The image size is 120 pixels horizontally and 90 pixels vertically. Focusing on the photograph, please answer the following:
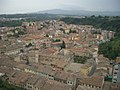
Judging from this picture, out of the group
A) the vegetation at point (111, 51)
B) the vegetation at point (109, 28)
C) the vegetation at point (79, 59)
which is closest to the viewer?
the vegetation at point (79, 59)

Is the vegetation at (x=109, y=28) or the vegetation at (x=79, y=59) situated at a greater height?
the vegetation at (x=109, y=28)

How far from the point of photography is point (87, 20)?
41.7 meters

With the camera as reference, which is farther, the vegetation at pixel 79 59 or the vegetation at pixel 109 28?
the vegetation at pixel 109 28

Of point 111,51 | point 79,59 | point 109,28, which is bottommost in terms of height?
point 79,59

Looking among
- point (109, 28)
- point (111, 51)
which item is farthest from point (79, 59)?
point (109, 28)

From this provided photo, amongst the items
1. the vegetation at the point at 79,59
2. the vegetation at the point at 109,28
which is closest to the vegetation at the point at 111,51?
the vegetation at the point at 109,28

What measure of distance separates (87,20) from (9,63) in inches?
1177

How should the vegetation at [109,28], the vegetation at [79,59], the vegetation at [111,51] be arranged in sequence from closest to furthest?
the vegetation at [79,59] < the vegetation at [111,51] < the vegetation at [109,28]

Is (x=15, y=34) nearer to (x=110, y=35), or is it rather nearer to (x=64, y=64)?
(x=110, y=35)

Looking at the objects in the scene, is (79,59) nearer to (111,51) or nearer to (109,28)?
(111,51)

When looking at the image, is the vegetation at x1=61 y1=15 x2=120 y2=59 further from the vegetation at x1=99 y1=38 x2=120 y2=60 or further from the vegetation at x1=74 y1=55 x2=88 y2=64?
the vegetation at x1=74 y1=55 x2=88 y2=64

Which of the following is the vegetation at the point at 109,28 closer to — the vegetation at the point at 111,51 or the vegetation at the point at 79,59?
the vegetation at the point at 111,51

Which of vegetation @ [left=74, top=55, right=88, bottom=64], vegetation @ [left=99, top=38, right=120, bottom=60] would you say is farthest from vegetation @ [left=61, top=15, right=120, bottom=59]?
vegetation @ [left=74, top=55, right=88, bottom=64]

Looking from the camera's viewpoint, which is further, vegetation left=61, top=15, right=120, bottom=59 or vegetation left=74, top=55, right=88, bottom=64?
vegetation left=61, top=15, right=120, bottom=59
